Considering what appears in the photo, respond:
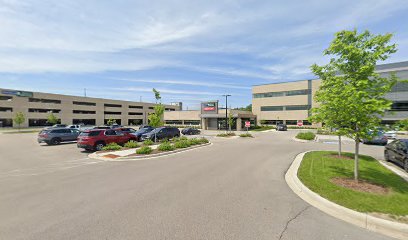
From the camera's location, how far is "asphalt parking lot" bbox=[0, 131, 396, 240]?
4461 mm

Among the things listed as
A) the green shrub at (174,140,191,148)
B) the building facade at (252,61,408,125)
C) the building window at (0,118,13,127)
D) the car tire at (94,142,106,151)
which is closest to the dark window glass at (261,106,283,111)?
the building facade at (252,61,408,125)

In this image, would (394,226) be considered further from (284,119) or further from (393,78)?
(284,119)

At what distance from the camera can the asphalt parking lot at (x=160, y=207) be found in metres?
4.46

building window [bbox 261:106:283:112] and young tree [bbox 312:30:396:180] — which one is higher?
building window [bbox 261:106:283:112]

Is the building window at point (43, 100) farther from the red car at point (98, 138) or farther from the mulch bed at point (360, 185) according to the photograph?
the mulch bed at point (360, 185)

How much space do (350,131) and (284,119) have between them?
55.1 m

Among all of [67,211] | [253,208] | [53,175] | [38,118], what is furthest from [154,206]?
[38,118]

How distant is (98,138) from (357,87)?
17571mm

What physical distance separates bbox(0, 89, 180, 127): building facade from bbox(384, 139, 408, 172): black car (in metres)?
75.6

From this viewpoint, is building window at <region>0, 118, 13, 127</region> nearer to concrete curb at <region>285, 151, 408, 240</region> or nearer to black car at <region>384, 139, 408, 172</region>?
concrete curb at <region>285, 151, 408, 240</region>

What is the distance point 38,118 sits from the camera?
61.2 metres

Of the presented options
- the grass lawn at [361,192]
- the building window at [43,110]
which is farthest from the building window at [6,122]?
the grass lawn at [361,192]

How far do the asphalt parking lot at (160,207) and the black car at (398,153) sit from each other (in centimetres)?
653

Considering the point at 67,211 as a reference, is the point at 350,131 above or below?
above
